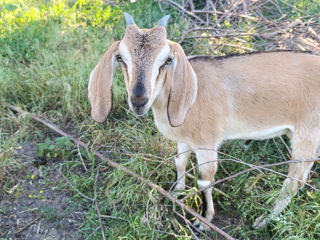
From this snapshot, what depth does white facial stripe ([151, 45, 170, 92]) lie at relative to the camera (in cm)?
216

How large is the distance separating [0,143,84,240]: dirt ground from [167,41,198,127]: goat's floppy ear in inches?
50.0

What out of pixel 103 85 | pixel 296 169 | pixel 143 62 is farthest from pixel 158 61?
pixel 296 169

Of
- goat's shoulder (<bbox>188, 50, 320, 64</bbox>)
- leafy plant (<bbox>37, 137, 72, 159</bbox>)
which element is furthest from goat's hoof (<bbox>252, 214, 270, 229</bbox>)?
leafy plant (<bbox>37, 137, 72, 159</bbox>)

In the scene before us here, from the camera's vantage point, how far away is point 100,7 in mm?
5375

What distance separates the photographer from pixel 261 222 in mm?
2887

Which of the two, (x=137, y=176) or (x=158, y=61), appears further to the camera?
(x=137, y=176)

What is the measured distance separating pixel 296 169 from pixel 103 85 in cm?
170

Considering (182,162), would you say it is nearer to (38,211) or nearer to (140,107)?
(140,107)

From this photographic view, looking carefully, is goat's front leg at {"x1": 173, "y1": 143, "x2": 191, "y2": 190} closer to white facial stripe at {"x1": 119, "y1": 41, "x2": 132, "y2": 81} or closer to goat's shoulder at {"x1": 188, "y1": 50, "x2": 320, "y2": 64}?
goat's shoulder at {"x1": 188, "y1": 50, "x2": 320, "y2": 64}

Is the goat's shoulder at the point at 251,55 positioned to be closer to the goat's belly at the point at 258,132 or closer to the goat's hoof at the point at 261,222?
the goat's belly at the point at 258,132

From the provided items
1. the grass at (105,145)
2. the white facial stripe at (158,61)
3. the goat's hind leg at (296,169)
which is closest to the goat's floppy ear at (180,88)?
the white facial stripe at (158,61)

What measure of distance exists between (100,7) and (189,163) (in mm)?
3127

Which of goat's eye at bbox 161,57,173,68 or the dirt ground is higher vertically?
goat's eye at bbox 161,57,173,68

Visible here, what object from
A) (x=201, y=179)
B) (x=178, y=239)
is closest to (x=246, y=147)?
(x=201, y=179)
